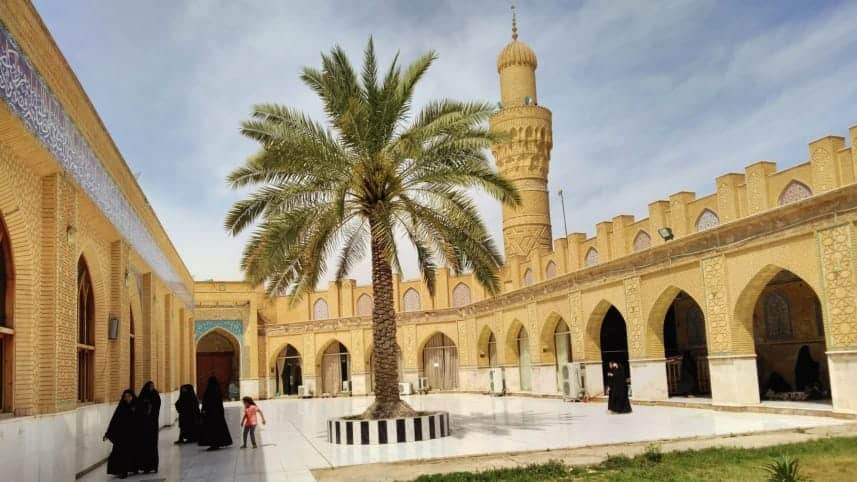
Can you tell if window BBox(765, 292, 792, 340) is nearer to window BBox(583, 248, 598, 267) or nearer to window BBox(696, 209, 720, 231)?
window BBox(696, 209, 720, 231)

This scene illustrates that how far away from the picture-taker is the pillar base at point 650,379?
18688mm

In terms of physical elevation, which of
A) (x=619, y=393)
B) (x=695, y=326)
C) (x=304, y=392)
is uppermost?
(x=695, y=326)

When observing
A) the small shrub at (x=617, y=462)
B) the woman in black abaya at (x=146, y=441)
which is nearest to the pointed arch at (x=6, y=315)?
the woman in black abaya at (x=146, y=441)

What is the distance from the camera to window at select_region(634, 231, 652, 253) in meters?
19.2

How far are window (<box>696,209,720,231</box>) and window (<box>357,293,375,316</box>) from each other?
66.8 ft

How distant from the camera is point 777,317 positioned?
19.6 metres

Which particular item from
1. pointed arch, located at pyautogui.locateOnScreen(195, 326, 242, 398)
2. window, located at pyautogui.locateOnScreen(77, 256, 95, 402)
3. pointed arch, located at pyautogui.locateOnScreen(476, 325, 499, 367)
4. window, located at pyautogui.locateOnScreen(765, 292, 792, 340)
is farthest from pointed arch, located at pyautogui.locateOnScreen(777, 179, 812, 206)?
pointed arch, located at pyautogui.locateOnScreen(195, 326, 242, 398)

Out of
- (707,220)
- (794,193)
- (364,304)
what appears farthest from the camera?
(364,304)

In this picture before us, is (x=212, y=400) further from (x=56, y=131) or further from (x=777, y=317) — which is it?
(x=777, y=317)

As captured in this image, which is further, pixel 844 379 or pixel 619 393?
pixel 619 393

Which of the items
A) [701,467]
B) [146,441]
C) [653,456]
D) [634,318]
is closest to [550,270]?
[634,318]

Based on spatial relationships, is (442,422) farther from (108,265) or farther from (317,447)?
(108,265)

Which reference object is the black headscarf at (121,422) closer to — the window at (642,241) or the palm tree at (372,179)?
the palm tree at (372,179)

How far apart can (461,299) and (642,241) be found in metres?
14.9
